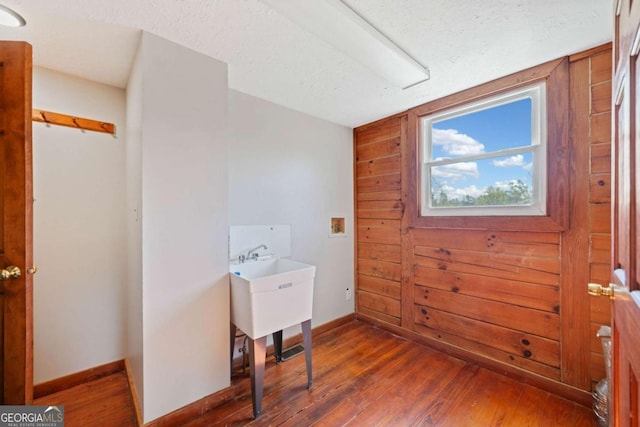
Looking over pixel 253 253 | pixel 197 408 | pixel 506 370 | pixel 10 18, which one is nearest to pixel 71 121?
pixel 10 18

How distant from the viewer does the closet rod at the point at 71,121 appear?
1650 millimetres

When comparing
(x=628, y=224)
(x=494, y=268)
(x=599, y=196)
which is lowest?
(x=494, y=268)

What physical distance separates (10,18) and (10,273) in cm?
123

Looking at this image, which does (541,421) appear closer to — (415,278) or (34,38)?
Answer: (415,278)

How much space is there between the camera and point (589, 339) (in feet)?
5.13

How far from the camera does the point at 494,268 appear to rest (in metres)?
1.95

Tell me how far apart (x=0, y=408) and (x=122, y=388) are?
2.83 ft

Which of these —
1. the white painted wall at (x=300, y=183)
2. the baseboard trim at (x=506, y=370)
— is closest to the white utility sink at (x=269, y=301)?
the white painted wall at (x=300, y=183)

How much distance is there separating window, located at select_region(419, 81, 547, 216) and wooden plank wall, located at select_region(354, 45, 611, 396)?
18 centimetres

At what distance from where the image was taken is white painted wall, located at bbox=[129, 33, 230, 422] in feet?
4.61

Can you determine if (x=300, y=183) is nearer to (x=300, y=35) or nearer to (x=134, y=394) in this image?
(x=300, y=35)

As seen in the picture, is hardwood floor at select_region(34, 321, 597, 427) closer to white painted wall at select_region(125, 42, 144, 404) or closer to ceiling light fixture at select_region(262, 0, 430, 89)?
white painted wall at select_region(125, 42, 144, 404)

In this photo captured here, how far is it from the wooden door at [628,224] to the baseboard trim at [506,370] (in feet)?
3.72

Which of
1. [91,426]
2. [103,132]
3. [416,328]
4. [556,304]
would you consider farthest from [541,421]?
[103,132]
